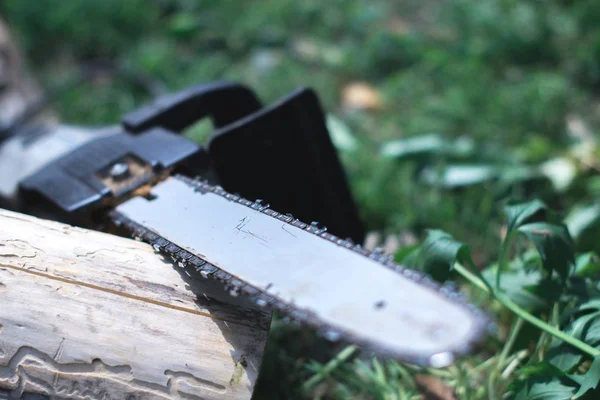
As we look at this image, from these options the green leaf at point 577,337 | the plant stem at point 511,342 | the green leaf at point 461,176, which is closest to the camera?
the green leaf at point 577,337

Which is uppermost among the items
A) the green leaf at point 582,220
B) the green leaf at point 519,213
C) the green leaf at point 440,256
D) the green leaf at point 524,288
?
the green leaf at point 519,213

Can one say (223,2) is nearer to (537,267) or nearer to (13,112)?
(13,112)

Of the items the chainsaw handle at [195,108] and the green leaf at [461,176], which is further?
the green leaf at [461,176]

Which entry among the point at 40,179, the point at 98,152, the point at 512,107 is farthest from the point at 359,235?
the point at 512,107

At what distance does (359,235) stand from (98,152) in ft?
2.49

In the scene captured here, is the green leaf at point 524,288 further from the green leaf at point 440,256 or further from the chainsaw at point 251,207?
the chainsaw at point 251,207

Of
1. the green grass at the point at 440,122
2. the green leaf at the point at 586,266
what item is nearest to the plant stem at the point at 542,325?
the green grass at the point at 440,122

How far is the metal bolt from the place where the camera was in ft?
4.43

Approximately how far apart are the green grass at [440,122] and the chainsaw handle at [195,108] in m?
0.63

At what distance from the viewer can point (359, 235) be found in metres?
1.69

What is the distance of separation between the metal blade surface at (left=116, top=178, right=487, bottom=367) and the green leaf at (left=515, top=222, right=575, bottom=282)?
50 centimetres

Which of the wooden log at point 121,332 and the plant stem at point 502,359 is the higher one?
the wooden log at point 121,332

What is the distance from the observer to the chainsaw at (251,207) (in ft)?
2.87

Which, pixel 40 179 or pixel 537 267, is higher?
pixel 40 179
